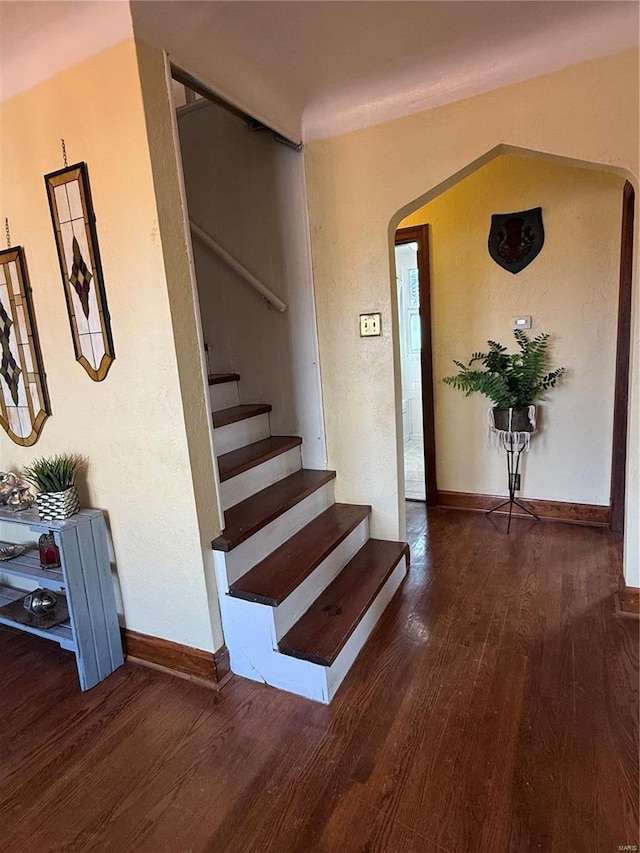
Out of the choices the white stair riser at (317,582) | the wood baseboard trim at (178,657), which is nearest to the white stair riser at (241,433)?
the white stair riser at (317,582)

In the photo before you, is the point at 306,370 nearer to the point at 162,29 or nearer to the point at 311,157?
the point at 311,157

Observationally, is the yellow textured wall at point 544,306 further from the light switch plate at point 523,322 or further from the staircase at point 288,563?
the staircase at point 288,563

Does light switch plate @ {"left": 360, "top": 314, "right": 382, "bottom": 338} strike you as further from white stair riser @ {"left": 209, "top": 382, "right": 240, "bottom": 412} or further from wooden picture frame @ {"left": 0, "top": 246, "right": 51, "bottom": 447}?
wooden picture frame @ {"left": 0, "top": 246, "right": 51, "bottom": 447}

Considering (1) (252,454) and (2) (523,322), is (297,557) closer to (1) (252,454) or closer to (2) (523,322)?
(1) (252,454)

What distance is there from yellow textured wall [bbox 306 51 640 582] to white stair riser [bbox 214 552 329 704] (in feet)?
3.04

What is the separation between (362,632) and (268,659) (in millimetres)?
406

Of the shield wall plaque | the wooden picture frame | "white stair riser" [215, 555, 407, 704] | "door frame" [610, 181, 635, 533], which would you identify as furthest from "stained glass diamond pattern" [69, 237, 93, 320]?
"door frame" [610, 181, 635, 533]

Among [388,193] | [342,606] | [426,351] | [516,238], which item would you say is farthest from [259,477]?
[516,238]

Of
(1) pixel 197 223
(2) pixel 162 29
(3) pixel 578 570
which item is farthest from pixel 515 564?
(2) pixel 162 29

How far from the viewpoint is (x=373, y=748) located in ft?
4.77

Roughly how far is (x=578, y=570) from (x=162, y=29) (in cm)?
286

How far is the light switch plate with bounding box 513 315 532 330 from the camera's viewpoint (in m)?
2.90

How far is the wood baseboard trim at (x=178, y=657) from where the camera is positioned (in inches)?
70.2

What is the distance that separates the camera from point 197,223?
2.61m
